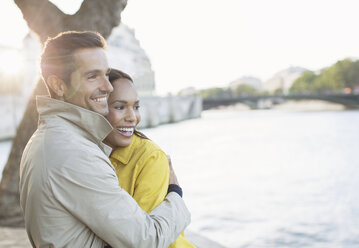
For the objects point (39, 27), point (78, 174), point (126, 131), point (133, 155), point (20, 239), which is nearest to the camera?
point (78, 174)

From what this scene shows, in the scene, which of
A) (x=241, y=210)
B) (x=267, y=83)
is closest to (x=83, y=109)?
(x=241, y=210)

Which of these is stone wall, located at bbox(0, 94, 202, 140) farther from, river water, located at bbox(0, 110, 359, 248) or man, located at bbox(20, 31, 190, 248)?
man, located at bbox(20, 31, 190, 248)

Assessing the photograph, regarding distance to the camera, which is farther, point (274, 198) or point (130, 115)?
point (274, 198)

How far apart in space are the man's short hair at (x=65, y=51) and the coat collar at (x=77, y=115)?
0.09 meters

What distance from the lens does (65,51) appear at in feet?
4.19

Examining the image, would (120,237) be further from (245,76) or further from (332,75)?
(245,76)

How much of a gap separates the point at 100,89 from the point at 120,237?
0.49 m

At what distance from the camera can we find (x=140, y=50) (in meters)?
57.8

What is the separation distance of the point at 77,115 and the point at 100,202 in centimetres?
30

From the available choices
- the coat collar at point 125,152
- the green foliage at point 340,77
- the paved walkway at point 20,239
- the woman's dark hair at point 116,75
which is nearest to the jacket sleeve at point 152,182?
the coat collar at point 125,152

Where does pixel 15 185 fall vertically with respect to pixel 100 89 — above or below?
below

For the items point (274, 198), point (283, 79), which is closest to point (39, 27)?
point (274, 198)

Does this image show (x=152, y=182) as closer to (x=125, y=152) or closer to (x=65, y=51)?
(x=125, y=152)

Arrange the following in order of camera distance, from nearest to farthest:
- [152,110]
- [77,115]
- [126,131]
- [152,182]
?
[77,115] → [152,182] → [126,131] → [152,110]
